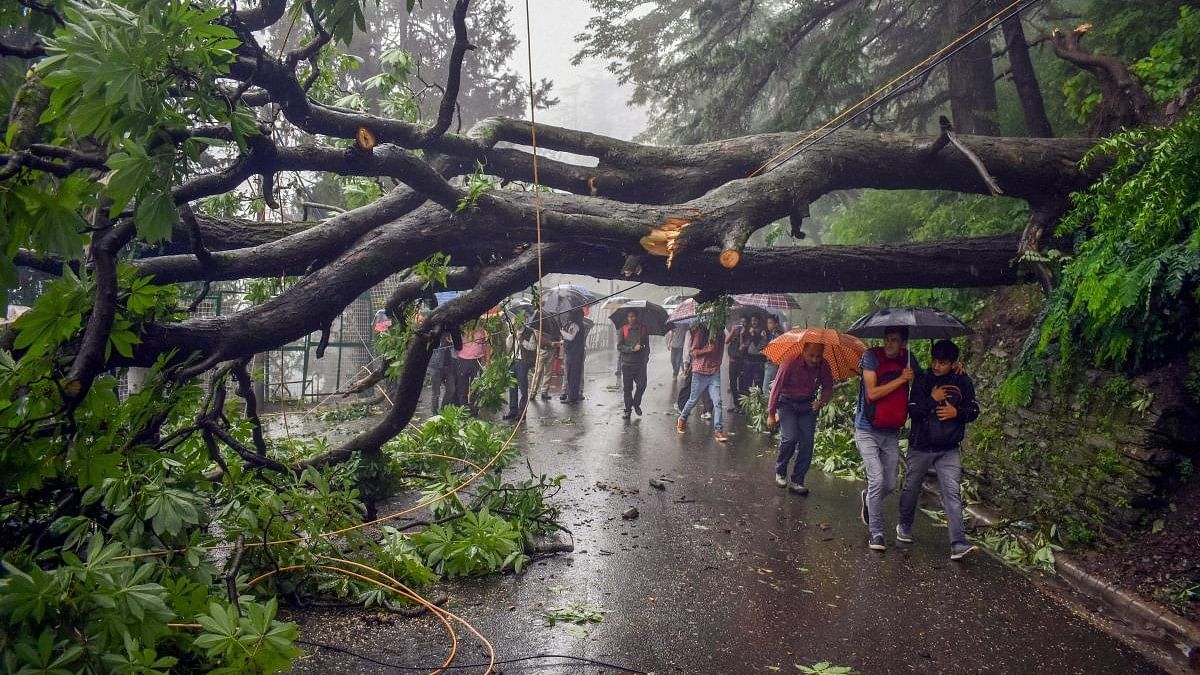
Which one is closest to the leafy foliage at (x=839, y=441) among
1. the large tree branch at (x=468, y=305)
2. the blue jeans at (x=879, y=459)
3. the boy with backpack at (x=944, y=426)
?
the blue jeans at (x=879, y=459)

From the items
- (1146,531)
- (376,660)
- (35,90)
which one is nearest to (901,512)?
(1146,531)

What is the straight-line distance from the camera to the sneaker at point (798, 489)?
8.09m

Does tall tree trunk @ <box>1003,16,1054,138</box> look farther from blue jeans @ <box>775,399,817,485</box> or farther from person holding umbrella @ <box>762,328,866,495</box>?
blue jeans @ <box>775,399,817,485</box>

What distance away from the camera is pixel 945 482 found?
618 cm

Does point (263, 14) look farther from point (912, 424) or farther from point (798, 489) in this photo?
point (798, 489)

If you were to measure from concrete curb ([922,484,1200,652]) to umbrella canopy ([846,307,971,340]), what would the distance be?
2.28 m

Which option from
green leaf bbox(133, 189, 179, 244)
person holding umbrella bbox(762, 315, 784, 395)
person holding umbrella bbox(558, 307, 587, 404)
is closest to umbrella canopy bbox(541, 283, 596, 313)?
person holding umbrella bbox(558, 307, 587, 404)

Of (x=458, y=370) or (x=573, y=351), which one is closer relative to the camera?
(x=458, y=370)

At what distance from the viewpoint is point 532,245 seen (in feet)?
19.9

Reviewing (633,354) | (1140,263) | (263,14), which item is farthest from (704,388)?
(263,14)

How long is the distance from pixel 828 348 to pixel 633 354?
539 centimetres

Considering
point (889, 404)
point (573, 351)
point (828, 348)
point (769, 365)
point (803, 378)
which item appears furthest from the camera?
point (573, 351)

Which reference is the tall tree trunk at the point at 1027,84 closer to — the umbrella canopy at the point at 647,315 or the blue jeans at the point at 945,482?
the blue jeans at the point at 945,482

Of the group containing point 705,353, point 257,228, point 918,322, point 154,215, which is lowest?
point 705,353
